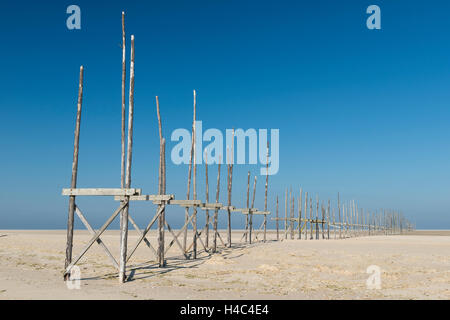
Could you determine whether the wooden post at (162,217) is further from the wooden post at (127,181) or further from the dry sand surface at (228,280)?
the wooden post at (127,181)

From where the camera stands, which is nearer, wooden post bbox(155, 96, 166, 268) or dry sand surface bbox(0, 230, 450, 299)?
dry sand surface bbox(0, 230, 450, 299)

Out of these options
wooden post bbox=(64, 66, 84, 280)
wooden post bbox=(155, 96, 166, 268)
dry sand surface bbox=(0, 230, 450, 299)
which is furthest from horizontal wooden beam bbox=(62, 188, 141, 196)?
wooden post bbox=(155, 96, 166, 268)

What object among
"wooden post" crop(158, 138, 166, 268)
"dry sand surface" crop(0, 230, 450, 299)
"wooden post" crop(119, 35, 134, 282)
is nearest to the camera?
"dry sand surface" crop(0, 230, 450, 299)

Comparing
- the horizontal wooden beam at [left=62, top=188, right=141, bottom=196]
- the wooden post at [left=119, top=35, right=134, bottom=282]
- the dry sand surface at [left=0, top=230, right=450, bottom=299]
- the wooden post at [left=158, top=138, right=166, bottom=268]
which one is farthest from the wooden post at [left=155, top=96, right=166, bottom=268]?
the horizontal wooden beam at [left=62, top=188, right=141, bottom=196]

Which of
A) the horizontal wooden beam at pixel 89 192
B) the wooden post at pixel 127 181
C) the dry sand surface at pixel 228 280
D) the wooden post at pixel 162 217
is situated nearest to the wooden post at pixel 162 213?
the wooden post at pixel 162 217

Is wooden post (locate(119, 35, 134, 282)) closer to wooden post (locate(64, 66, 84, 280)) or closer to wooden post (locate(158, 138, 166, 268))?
wooden post (locate(64, 66, 84, 280))

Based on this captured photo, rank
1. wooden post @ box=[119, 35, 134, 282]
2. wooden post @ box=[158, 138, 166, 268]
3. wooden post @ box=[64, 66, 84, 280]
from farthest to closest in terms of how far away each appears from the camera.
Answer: wooden post @ box=[158, 138, 166, 268]
wooden post @ box=[64, 66, 84, 280]
wooden post @ box=[119, 35, 134, 282]

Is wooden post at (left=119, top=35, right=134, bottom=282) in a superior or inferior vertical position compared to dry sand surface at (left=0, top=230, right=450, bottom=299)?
superior

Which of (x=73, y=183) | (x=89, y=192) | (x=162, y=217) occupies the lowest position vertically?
(x=162, y=217)

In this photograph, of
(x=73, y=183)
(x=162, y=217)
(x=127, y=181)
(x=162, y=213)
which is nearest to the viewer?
(x=127, y=181)

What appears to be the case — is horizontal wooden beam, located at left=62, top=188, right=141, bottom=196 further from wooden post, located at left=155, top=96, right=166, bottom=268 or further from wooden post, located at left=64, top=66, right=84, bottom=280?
wooden post, located at left=155, top=96, right=166, bottom=268

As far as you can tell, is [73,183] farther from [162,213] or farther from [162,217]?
[162,217]

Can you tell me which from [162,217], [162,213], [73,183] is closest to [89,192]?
[73,183]
